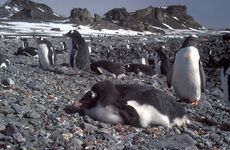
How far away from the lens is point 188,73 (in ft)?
21.5

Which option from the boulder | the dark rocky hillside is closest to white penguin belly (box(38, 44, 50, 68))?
the dark rocky hillside

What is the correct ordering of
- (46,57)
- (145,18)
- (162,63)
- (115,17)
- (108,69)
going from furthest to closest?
(145,18), (115,17), (162,63), (46,57), (108,69)

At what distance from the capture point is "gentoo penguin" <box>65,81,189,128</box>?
13.6 ft

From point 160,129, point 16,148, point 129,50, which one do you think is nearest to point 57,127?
point 16,148

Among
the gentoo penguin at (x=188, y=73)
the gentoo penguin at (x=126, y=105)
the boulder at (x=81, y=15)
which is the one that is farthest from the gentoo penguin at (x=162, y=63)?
the boulder at (x=81, y=15)

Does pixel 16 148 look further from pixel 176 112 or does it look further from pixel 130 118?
pixel 176 112

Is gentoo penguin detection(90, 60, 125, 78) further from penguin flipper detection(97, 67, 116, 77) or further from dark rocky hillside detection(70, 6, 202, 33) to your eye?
dark rocky hillside detection(70, 6, 202, 33)

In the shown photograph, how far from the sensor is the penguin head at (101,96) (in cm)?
415

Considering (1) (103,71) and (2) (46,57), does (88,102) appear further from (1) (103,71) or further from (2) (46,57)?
(2) (46,57)

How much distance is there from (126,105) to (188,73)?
8.69 ft

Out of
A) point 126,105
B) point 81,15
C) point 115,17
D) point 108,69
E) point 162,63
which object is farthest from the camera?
point 115,17

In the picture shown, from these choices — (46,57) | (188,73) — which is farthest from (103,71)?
(188,73)

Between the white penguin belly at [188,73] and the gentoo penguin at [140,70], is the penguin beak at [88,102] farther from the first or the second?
the gentoo penguin at [140,70]

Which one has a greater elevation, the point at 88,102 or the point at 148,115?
the point at 88,102
